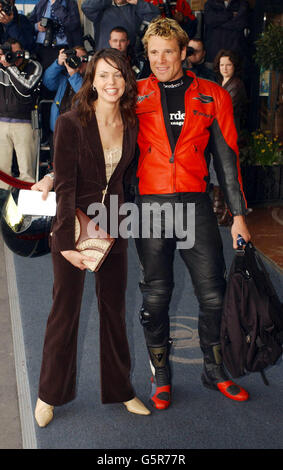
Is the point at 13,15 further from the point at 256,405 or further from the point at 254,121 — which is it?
the point at 256,405

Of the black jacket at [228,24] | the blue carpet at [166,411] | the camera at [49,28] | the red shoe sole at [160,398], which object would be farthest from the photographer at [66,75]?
the red shoe sole at [160,398]

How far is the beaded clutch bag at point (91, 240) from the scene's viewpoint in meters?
2.80

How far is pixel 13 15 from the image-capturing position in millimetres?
7406

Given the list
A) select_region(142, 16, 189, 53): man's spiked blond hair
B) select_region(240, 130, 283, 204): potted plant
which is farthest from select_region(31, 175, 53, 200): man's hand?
select_region(240, 130, 283, 204): potted plant

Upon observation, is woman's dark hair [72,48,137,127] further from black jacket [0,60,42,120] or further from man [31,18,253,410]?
black jacket [0,60,42,120]

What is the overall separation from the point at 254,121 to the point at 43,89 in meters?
4.06

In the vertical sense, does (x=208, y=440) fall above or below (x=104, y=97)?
below

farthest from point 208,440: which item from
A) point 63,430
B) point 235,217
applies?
point 235,217

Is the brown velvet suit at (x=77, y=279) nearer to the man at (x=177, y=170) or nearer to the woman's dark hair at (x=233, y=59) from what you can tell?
the man at (x=177, y=170)

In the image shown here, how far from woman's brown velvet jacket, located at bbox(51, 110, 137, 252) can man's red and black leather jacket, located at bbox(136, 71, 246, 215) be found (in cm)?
16

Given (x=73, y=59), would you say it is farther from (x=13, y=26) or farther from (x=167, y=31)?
(x=167, y=31)

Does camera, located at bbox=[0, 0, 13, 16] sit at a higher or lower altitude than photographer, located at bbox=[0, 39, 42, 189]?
higher

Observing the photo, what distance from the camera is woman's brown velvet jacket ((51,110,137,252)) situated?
9.04ft

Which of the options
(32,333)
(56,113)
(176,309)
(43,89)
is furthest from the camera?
(43,89)
